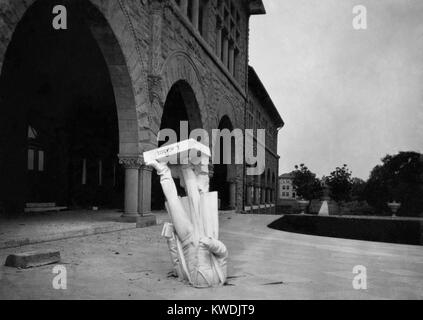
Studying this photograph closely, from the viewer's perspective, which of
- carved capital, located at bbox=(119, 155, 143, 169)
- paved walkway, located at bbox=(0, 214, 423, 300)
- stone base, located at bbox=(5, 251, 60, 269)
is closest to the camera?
paved walkway, located at bbox=(0, 214, 423, 300)

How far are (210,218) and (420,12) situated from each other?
4.83m

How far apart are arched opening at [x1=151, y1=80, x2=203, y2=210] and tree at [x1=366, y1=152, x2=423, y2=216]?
22855 millimetres

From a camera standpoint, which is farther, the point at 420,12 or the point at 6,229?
the point at 6,229

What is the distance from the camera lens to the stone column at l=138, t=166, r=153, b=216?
824cm

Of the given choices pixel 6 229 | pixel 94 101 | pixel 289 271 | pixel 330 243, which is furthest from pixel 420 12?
pixel 94 101

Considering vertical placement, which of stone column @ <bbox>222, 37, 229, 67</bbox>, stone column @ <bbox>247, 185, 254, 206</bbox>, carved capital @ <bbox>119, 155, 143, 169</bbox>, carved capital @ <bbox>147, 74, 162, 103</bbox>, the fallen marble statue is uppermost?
stone column @ <bbox>222, 37, 229, 67</bbox>

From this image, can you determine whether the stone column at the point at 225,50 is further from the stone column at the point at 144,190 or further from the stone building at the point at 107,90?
the stone column at the point at 144,190

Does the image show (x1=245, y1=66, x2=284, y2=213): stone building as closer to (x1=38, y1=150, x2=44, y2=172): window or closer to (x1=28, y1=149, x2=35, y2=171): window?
(x1=38, y1=150, x2=44, y2=172): window

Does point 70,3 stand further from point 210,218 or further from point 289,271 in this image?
point 289,271

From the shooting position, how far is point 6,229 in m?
6.60

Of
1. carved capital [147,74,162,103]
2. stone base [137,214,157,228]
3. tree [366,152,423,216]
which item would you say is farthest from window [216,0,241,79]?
tree [366,152,423,216]

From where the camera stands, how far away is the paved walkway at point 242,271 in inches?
132
